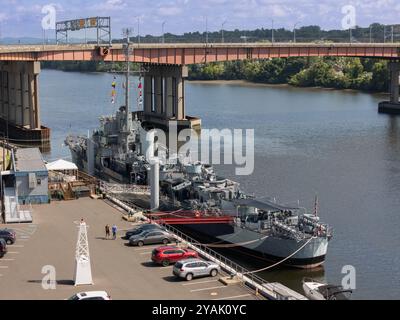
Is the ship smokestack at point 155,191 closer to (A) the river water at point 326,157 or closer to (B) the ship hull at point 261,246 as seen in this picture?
(B) the ship hull at point 261,246

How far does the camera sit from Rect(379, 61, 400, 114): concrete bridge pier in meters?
109

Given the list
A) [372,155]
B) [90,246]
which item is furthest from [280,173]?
[90,246]

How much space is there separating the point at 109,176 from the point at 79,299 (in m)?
27.7

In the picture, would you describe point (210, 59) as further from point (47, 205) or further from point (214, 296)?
point (214, 296)

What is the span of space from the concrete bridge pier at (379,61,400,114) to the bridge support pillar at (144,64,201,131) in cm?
3219

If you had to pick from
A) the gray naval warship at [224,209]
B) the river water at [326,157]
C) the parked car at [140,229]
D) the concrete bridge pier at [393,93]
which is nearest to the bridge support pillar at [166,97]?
the river water at [326,157]

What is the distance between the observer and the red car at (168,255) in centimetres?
2759

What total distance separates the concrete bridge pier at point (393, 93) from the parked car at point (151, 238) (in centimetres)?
8319

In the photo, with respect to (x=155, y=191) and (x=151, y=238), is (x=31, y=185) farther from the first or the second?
(x=151, y=238)

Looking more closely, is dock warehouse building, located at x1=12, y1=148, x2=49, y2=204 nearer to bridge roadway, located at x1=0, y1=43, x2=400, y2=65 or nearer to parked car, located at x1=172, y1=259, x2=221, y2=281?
parked car, located at x1=172, y1=259, x2=221, y2=281

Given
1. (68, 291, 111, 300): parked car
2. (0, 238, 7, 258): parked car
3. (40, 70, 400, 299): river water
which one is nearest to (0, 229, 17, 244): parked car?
(0, 238, 7, 258): parked car

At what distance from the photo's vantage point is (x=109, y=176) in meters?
49.2

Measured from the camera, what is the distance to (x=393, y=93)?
114 m

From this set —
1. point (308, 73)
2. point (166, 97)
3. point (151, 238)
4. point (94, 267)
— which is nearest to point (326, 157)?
point (166, 97)
